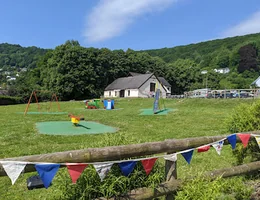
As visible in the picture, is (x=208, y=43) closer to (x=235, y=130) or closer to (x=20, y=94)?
(x=20, y=94)

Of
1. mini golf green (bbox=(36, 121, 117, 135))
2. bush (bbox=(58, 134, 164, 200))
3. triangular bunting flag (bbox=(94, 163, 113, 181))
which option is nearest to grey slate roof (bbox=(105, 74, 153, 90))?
mini golf green (bbox=(36, 121, 117, 135))

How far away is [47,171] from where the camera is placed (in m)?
2.62

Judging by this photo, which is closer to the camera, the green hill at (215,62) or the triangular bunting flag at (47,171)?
the triangular bunting flag at (47,171)

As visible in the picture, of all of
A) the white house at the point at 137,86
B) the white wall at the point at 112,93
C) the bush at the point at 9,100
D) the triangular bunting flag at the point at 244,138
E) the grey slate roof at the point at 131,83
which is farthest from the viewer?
the white wall at the point at 112,93

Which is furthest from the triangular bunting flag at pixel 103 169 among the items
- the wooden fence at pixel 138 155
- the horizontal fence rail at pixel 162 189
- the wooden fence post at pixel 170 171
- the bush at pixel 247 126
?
the bush at pixel 247 126

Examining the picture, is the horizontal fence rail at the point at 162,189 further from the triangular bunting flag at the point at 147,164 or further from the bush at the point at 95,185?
the triangular bunting flag at the point at 147,164

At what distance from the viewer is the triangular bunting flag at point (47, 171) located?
2.57 m

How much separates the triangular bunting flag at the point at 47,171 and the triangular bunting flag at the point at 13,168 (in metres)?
0.16

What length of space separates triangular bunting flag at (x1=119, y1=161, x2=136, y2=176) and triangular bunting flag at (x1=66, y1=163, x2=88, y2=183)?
0.51 metres

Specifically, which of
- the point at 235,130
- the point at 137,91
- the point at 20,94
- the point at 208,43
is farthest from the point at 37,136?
the point at 208,43

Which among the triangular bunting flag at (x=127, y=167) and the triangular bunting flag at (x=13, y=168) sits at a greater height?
the triangular bunting flag at (x=13, y=168)

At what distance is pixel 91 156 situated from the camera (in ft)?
9.43

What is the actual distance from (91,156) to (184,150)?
58.6 inches

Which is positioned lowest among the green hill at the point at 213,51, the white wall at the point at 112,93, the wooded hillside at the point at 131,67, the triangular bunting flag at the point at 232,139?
the white wall at the point at 112,93
